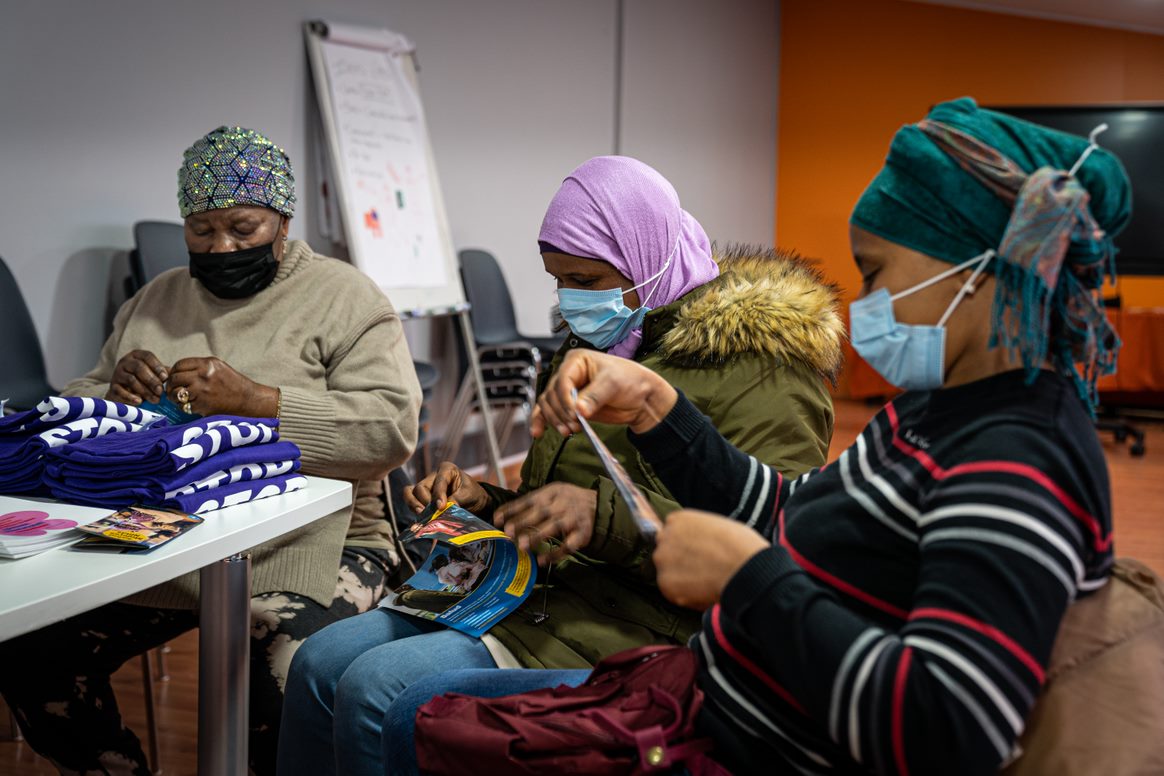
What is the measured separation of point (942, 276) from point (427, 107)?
414cm

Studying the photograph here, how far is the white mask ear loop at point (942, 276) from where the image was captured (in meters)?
0.93

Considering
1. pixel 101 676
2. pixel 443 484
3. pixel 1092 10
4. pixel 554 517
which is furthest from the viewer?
pixel 1092 10

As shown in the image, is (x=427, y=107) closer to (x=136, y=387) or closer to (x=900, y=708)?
(x=136, y=387)

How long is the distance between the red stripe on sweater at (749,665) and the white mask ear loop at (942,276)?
38 centimetres

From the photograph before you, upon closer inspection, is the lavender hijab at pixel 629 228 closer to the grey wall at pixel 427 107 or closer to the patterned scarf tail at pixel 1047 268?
the patterned scarf tail at pixel 1047 268

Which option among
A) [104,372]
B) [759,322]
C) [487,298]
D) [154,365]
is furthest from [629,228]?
[487,298]

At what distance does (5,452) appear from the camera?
151cm

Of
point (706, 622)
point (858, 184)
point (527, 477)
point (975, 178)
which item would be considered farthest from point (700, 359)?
point (858, 184)

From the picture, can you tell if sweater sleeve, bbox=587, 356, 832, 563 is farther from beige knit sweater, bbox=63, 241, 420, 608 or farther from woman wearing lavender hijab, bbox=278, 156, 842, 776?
beige knit sweater, bbox=63, 241, 420, 608

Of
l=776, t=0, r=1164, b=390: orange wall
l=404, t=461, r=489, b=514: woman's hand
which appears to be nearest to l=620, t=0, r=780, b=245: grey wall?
l=776, t=0, r=1164, b=390: orange wall

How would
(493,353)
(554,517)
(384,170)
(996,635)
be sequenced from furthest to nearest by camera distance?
(493,353)
(384,170)
(554,517)
(996,635)

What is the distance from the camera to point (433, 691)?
131cm

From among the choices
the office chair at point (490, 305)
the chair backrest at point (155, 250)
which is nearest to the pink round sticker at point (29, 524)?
the chair backrest at point (155, 250)

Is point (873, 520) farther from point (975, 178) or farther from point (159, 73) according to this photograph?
point (159, 73)
